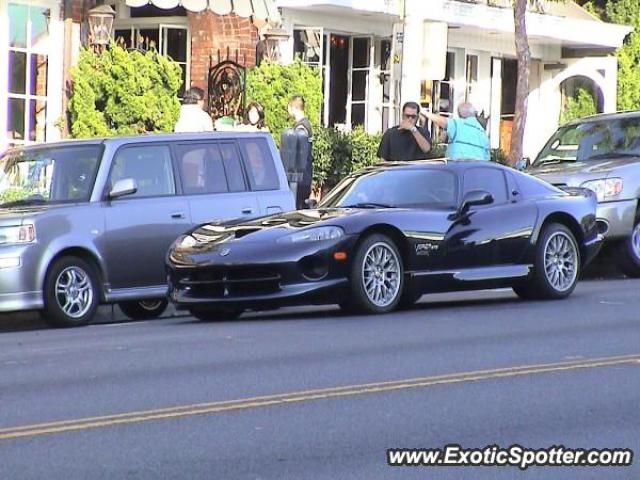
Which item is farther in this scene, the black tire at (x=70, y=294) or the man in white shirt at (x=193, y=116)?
the man in white shirt at (x=193, y=116)

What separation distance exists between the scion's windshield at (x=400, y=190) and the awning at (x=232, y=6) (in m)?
7.83

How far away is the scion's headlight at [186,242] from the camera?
1409 centimetres

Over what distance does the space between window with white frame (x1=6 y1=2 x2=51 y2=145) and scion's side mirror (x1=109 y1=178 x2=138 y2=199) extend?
8195mm

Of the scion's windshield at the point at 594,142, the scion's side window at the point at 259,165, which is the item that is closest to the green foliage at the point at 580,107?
the scion's windshield at the point at 594,142

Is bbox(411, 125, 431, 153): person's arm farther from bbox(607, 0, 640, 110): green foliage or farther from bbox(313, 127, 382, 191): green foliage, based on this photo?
bbox(607, 0, 640, 110): green foliage

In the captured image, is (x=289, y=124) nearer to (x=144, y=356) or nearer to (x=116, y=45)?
(x=116, y=45)

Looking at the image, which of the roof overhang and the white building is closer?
the white building

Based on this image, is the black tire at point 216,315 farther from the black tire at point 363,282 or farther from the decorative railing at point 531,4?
the decorative railing at point 531,4

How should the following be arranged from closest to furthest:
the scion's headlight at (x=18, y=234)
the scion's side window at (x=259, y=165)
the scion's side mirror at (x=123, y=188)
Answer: the scion's headlight at (x=18, y=234) → the scion's side mirror at (x=123, y=188) → the scion's side window at (x=259, y=165)

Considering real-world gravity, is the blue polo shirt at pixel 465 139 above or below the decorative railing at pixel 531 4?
below

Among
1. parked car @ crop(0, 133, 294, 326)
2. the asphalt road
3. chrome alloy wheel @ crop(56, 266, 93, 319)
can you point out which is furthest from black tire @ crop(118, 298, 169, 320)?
the asphalt road

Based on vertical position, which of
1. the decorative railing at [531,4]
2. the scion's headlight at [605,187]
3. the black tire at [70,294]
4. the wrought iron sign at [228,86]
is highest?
the decorative railing at [531,4]

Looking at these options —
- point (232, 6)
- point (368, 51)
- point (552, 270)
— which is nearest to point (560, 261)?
point (552, 270)

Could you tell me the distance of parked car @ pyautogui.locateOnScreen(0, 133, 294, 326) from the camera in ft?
46.5
